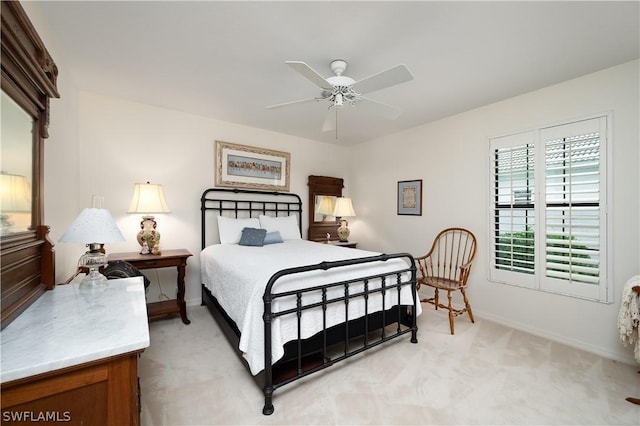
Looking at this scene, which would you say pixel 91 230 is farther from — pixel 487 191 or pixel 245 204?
pixel 487 191

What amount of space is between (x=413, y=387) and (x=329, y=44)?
8.57 ft

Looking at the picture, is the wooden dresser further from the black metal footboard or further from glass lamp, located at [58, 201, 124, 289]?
the black metal footboard

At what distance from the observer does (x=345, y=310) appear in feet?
7.06

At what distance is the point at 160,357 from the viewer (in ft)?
7.70

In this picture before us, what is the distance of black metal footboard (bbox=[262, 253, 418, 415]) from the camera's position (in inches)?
68.8

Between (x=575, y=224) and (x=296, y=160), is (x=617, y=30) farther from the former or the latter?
(x=296, y=160)

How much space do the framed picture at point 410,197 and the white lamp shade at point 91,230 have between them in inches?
143

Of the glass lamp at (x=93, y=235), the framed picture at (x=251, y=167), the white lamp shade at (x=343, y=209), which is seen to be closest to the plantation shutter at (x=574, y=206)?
the white lamp shade at (x=343, y=209)

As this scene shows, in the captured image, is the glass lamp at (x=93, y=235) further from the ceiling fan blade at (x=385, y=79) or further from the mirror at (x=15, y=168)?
the ceiling fan blade at (x=385, y=79)

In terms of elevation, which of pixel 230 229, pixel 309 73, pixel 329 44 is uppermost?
pixel 329 44

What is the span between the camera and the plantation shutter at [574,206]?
251cm

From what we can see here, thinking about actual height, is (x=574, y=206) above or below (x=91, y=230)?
above

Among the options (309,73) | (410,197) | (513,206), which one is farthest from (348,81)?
(410,197)

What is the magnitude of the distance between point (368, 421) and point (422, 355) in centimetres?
96
